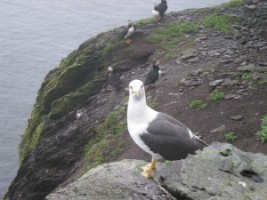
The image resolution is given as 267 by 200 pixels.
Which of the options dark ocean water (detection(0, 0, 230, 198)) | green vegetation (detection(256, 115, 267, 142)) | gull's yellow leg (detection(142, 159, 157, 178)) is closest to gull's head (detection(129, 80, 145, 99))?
gull's yellow leg (detection(142, 159, 157, 178))

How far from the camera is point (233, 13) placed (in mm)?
26297

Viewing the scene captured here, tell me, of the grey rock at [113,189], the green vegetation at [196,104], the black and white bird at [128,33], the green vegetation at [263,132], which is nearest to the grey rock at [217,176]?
the grey rock at [113,189]

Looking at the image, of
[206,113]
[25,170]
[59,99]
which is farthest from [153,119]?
[59,99]

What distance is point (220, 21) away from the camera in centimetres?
2450

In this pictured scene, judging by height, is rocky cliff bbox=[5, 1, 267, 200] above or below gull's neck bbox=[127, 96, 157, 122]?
below

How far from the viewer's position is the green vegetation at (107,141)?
51.1ft

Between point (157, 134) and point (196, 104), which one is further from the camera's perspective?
point (196, 104)

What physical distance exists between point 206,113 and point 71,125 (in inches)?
287

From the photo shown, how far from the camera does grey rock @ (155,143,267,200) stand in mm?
8031

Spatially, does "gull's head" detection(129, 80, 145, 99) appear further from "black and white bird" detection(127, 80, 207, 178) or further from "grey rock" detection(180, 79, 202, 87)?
"grey rock" detection(180, 79, 202, 87)

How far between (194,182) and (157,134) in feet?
7.94

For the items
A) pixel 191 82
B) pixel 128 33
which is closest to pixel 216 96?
pixel 191 82

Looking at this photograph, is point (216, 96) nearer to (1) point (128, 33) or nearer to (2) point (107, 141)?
(2) point (107, 141)

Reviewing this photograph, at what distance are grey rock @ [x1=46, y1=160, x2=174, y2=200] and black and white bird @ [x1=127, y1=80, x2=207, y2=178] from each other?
49.3 inches
